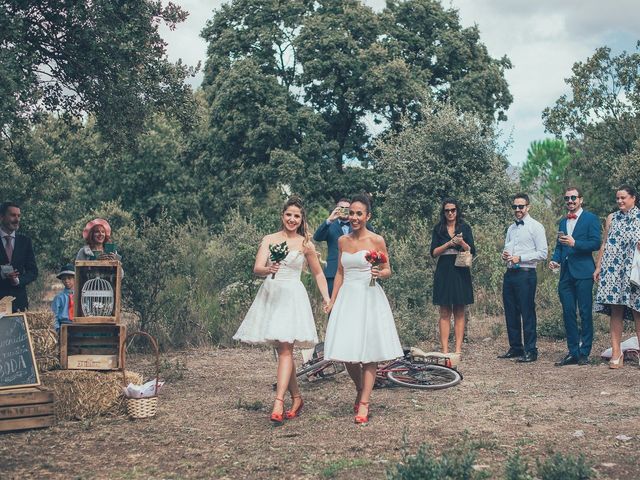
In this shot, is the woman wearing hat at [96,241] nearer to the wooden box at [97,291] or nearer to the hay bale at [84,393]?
the wooden box at [97,291]

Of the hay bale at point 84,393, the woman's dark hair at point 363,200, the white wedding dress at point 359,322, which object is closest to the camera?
the white wedding dress at point 359,322

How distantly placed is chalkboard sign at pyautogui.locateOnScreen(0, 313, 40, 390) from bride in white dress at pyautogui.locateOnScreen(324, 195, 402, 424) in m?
3.14

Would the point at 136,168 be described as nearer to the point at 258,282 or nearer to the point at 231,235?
the point at 231,235

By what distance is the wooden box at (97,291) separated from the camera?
9.34 meters

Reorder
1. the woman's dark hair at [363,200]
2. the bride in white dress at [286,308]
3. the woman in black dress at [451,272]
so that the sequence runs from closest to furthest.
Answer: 1. the bride in white dress at [286,308]
2. the woman's dark hair at [363,200]
3. the woman in black dress at [451,272]

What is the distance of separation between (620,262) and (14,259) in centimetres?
775

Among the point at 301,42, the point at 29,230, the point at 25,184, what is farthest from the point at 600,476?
the point at 301,42

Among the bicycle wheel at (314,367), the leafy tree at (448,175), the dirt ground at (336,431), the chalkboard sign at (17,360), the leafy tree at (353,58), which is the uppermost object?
the leafy tree at (353,58)

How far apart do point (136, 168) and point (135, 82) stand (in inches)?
1365

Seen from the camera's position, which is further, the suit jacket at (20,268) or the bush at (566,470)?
the suit jacket at (20,268)

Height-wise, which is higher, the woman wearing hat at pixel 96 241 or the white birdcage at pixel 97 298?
the woman wearing hat at pixel 96 241

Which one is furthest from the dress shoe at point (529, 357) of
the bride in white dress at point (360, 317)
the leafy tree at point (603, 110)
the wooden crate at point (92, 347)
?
the leafy tree at point (603, 110)

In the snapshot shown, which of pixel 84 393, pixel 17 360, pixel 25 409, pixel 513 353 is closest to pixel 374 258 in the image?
pixel 84 393

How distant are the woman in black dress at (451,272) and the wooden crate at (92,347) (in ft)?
14.8
